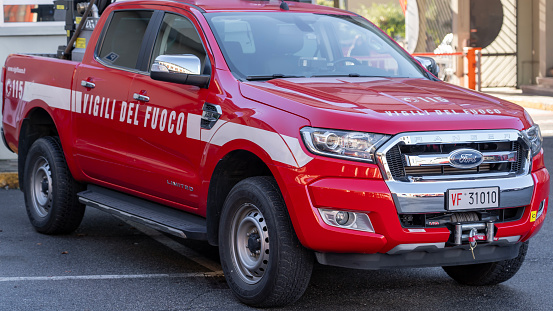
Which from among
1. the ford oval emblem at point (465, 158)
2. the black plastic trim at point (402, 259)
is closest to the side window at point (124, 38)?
the black plastic trim at point (402, 259)

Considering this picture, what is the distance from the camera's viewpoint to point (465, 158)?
193 inches

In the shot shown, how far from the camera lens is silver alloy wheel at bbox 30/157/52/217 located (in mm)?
7613

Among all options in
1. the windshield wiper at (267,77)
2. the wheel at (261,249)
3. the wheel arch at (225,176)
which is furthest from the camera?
the windshield wiper at (267,77)

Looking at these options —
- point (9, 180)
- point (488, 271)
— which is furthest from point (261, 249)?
point (9, 180)

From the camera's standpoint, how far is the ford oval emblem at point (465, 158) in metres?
4.87

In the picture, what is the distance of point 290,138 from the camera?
494 cm

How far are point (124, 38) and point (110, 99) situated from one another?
0.55 m

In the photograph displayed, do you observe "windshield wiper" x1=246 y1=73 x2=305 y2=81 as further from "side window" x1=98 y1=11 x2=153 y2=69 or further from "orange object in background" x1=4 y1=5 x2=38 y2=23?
"orange object in background" x1=4 y1=5 x2=38 y2=23

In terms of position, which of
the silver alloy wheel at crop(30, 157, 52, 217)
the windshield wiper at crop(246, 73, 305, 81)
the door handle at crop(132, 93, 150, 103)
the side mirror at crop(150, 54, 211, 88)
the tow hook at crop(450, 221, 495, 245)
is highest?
the side mirror at crop(150, 54, 211, 88)

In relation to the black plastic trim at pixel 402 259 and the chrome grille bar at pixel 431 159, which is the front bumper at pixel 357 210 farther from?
the chrome grille bar at pixel 431 159

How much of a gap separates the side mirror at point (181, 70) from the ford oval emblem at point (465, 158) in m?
1.69

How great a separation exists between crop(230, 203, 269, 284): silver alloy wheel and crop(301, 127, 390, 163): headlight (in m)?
0.64

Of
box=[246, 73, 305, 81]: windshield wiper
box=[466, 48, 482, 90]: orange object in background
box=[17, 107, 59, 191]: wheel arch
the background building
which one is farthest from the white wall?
box=[466, 48, 482, 90]: orange object in background

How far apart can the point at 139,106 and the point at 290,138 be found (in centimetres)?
175
